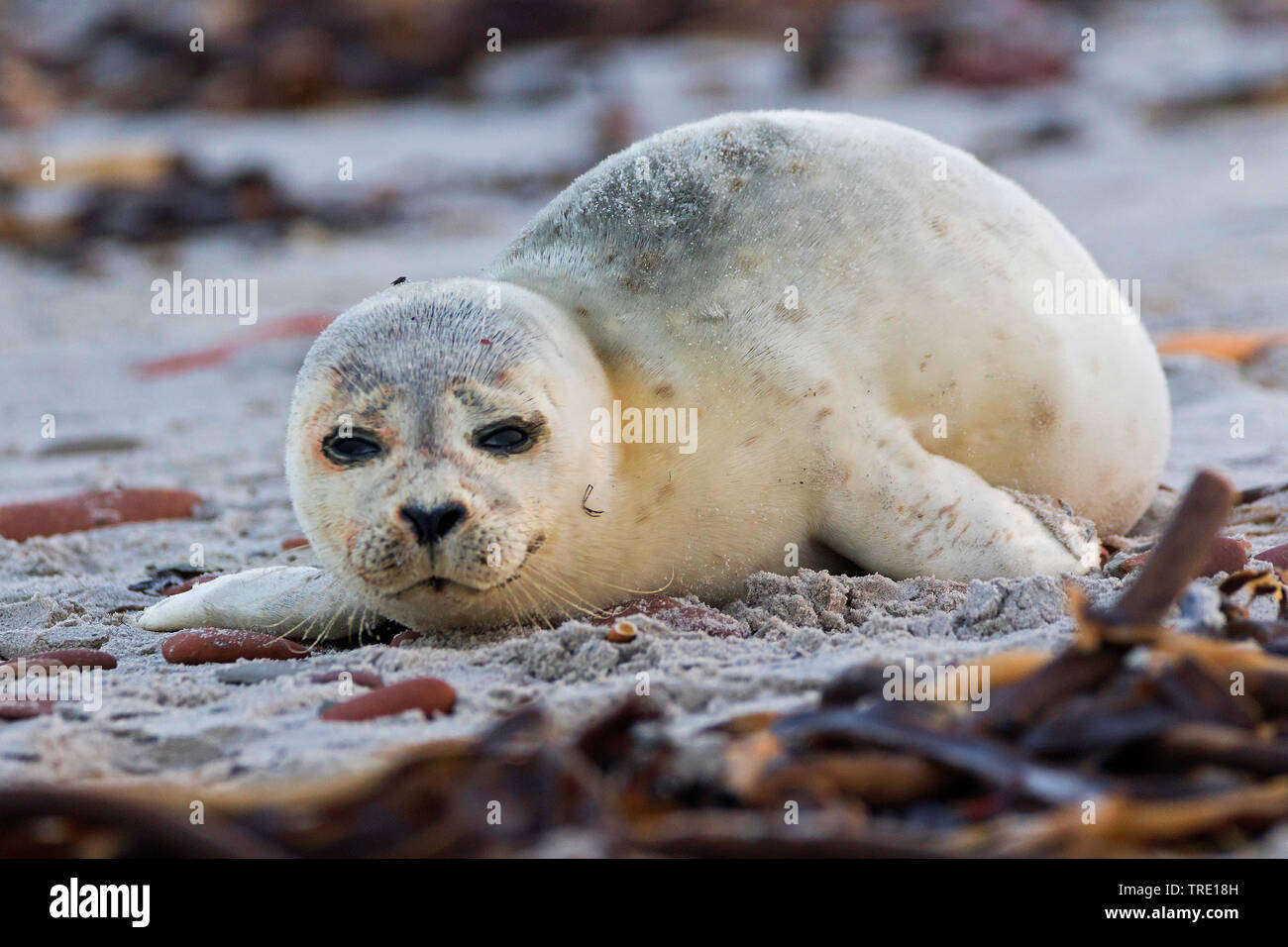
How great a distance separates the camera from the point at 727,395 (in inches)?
134

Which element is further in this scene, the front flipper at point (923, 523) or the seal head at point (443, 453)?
the front flipper at point (923, 523)

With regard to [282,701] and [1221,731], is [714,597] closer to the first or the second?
[282,701]

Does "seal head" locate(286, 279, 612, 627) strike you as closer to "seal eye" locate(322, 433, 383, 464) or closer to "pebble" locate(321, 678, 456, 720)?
"seal eye" locate(322, 433, 383, 464)

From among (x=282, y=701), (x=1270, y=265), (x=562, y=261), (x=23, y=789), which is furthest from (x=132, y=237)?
(x=23, y=789)

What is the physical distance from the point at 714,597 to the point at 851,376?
57 centimetres

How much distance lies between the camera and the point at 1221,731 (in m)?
2.02

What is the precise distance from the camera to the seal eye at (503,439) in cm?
312

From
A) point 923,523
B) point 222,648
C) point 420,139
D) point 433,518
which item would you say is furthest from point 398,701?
point 420,139

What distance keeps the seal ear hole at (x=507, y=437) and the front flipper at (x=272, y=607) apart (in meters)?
0.58

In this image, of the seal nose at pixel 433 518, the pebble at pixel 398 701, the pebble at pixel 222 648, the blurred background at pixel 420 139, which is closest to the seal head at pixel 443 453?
the seal nose at pixel 433 518

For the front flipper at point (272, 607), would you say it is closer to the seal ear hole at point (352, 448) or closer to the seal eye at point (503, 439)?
the seal ear hole at point (352, 448)
